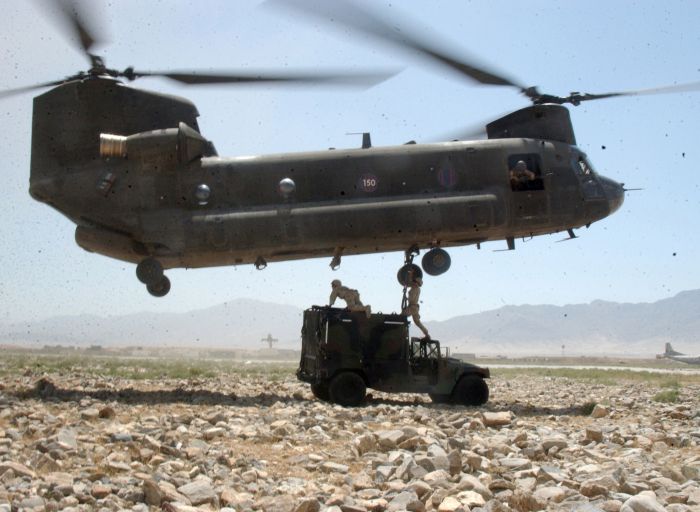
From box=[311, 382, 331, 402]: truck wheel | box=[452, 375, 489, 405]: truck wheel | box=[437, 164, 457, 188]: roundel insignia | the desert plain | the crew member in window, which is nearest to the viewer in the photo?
the desert plain

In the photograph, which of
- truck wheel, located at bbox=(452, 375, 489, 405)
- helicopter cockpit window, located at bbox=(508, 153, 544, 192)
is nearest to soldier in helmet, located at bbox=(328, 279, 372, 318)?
truck wheel, located at bbox=(452, 375, 489, 405)

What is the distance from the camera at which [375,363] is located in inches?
510

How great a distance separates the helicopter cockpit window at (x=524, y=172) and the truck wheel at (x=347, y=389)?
5420mm

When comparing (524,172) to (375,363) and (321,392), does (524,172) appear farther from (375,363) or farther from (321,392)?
(321,392)

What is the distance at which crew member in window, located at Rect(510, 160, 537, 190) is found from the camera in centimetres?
1522

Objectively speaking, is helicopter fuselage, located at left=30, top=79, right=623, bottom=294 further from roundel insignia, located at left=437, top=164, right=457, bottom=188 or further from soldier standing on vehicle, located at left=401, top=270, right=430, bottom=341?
soldier standing on vehicle, located at left=401, top=270, right=430, bottom=341

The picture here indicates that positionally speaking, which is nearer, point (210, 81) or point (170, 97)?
point (210, 81)

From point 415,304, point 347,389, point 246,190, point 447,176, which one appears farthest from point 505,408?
point 246,190

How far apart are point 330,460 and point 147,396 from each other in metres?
6.80

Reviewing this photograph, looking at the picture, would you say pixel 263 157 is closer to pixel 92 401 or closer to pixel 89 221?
pixel 89 221

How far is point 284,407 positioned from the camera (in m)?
11.5

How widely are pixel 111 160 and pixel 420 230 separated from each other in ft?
20.6

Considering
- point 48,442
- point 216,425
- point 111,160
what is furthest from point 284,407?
point 111,160

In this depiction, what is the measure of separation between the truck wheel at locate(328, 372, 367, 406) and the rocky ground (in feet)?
A: 3.44
